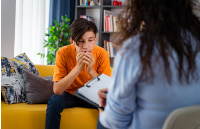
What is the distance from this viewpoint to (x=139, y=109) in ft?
2.19

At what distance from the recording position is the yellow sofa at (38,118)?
155 centimetres

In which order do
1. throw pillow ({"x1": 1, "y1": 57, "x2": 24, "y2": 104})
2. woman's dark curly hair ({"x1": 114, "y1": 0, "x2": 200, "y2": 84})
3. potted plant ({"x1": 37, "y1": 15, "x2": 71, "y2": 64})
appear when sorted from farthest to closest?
1. potted plant ({"x1": 37, "y1": 15, "x2": 71, "y2": 64})
2. throw pillow ({"x1": 1, "y1": 57, "x2": 24, "y2": 104})
3. woman's dark curly hair ({"x1": 114, "y1": 0, "x2": 200, "y2": 84})

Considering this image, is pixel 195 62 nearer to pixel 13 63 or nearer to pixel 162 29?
pixel 162 29

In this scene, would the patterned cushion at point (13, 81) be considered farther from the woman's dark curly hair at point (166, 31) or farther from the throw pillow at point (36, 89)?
the woman's dark curly hair at point (166, 31)

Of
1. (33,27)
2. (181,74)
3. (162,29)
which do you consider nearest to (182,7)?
(162,29)

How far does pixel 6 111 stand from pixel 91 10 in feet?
8.41

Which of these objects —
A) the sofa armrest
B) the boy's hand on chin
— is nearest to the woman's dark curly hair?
the boy's hand on chin

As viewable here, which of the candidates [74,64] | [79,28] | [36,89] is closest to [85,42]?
[79,28]

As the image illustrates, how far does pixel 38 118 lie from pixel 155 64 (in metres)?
1.21

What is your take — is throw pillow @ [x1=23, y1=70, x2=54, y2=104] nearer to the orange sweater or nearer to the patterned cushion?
the patterned cushion

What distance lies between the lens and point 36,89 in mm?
1793

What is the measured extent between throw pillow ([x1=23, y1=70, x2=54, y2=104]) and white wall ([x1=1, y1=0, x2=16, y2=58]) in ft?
2.36

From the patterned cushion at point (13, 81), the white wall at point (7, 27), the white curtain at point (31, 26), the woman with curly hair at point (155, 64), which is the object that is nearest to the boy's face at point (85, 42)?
the patterned cushion at point (13, 81)

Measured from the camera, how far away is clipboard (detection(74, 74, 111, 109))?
1.11m
